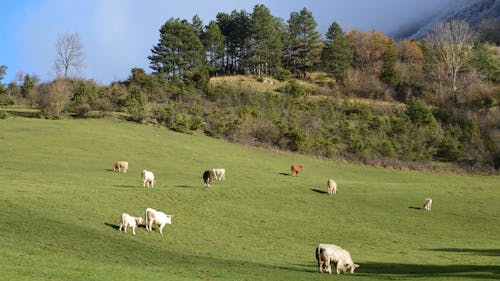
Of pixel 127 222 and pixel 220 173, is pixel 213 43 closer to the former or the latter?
pixel 220 173

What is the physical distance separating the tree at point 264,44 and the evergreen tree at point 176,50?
1390cm

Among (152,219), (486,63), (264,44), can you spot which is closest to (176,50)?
(264,44)

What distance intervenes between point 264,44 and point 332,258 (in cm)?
10837

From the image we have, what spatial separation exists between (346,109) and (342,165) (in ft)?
107

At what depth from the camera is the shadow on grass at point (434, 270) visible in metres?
21.0

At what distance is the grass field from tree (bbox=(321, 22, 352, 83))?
191 feet

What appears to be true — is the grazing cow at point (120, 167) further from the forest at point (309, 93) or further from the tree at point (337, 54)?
the tree at point (337, 54)

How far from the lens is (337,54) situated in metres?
122

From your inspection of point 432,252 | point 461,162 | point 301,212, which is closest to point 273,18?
point 461,162

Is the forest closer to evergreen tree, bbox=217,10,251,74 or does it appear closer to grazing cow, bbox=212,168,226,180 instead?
evergreen tree, bbox=217,10,251,74

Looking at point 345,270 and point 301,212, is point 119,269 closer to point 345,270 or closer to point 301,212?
point 345,270

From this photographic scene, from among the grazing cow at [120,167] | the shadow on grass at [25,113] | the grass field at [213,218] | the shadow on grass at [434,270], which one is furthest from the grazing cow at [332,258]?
the shadow on grass at [25,113]

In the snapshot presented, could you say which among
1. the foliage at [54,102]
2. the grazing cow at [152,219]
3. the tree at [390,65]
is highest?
the tree at [390,65]

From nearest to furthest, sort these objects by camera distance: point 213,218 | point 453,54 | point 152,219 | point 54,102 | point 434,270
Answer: point 434,270, point 152,219, point 213,218, point 54,102, point 453,54
